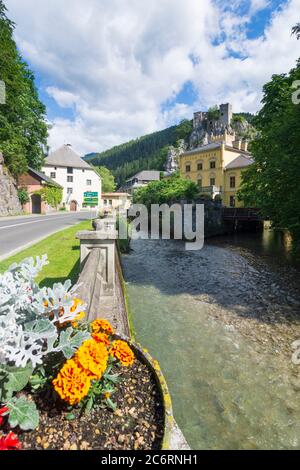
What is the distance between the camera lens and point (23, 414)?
174 cm

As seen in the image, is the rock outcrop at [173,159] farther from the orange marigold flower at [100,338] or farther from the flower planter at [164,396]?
the orange marigold flower at [100,338]

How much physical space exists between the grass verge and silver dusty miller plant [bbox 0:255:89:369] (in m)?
4.02

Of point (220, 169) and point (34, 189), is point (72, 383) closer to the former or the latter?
point (34, 189)

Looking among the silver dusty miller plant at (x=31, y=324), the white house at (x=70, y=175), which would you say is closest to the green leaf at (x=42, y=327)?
the silver dusty miller plant at (x=31, y=324)

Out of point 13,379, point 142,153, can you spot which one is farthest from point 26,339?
point 142,153

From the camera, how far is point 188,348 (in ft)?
18.2

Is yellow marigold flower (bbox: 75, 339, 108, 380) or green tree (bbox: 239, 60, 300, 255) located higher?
green tree (bbox: 239, 60, 300, 255)

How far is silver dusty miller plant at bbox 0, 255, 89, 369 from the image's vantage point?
1775 millimetres

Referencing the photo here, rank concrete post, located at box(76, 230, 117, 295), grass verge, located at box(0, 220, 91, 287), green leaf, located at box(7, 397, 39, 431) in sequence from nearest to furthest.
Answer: green leaf, located at box(7, 397, 39, 431), concrete post, located at box(76, 230, 117, 295), grass verge, located at box(0, 220, 91, 287)

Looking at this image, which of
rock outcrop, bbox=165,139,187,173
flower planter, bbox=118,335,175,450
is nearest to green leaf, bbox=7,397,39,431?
flower planter, bbox=118,335,175,450

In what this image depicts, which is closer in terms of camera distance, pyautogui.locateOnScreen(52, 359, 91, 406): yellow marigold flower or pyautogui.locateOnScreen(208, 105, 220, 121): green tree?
pyautogui.locateOnScreen(52, 359, 91, 406): yellow marigold flower

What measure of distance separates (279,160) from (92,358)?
34.0ft

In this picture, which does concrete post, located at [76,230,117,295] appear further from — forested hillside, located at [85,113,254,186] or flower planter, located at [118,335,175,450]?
forested hillside, located at [85,113,254,186]

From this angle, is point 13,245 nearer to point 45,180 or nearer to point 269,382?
point 269,382
